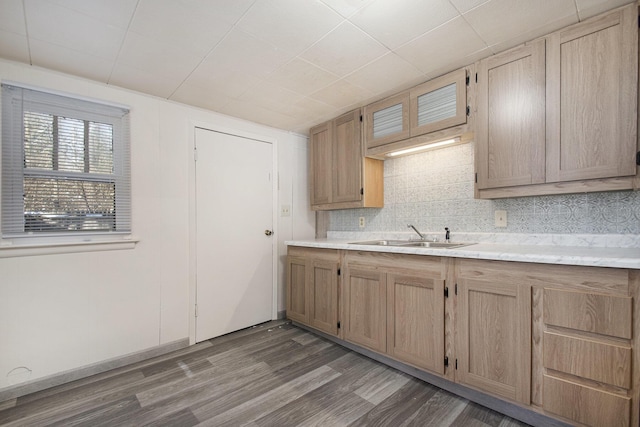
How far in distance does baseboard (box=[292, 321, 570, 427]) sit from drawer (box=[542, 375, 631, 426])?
103 millimetres

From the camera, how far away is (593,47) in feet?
5.03

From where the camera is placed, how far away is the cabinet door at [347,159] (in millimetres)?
2758

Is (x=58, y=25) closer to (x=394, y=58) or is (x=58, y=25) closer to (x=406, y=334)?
(x=394, y=58)

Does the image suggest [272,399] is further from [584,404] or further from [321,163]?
[321,163]

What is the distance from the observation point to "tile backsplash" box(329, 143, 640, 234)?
1699 millimetres

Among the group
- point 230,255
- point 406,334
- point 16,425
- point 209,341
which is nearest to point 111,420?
point 16,425

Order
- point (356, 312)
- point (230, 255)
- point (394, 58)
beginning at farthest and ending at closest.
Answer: point (230, 255) → point (356, 312) → point (394, 58)

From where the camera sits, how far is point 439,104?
2.14 metres

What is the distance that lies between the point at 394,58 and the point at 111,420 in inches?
114

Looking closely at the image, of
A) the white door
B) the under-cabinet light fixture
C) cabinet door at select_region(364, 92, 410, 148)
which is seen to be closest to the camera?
the under-cabinet light fixture

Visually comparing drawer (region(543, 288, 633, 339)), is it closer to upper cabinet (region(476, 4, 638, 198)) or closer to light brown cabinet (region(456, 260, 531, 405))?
light brown cabinet (region(456, 260, 531, 405))

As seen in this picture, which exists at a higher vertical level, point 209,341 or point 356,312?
point 356,312

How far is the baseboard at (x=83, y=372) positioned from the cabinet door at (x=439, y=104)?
2826 mm

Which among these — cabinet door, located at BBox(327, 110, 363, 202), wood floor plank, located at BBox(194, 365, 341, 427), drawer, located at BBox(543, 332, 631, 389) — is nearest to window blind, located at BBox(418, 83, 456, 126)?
cabinet door, located at BBox(327, 110, 363, 202)
